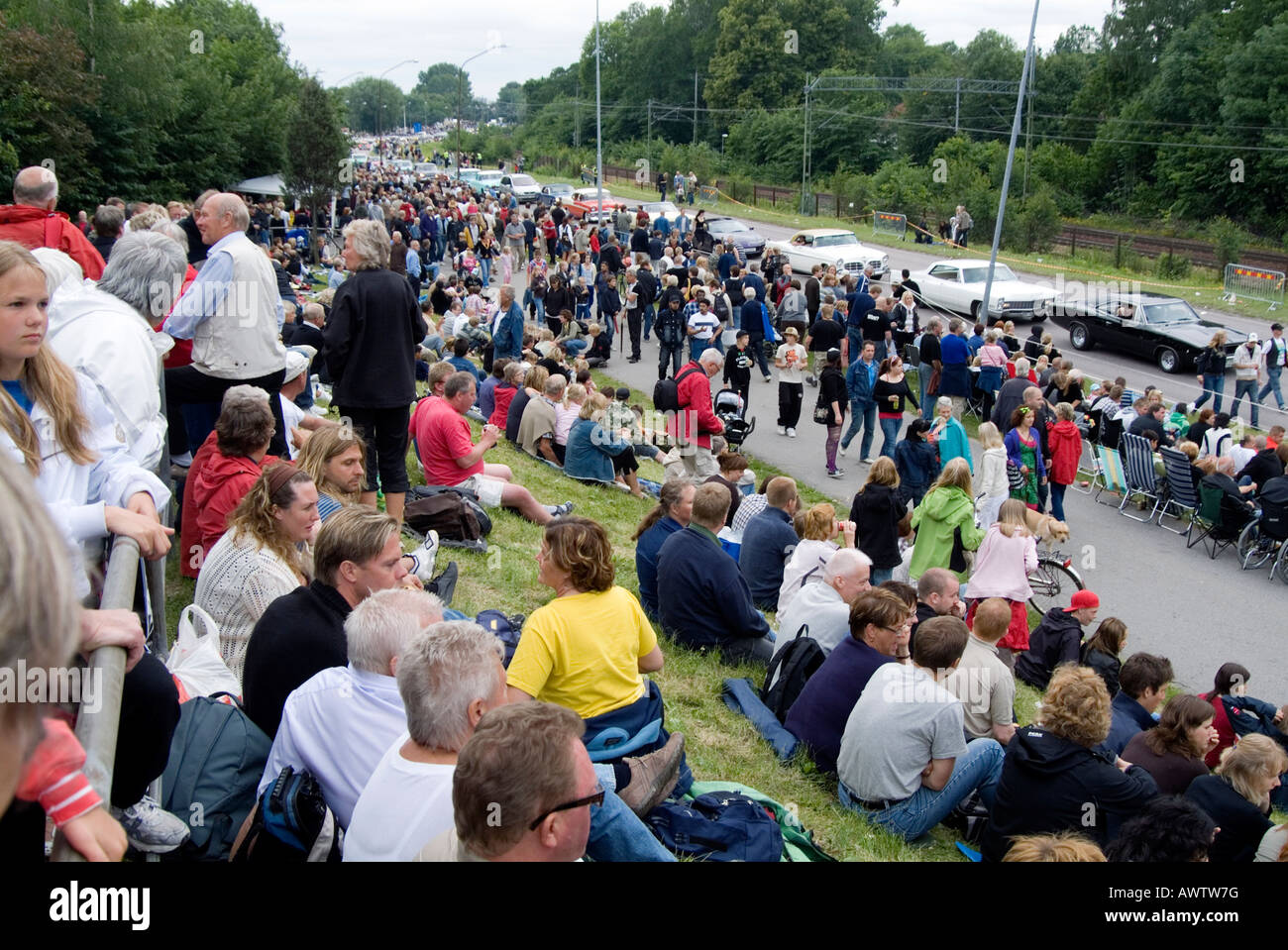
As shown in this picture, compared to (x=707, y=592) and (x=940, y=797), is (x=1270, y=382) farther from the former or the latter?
(x=940, y=797)

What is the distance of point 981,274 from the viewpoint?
28375 mm

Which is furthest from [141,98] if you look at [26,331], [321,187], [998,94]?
[998,94]

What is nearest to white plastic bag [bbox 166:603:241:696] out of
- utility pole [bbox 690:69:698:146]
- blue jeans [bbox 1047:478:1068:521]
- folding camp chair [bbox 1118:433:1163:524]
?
blue jeans [bbox 1047:478:1068:521]

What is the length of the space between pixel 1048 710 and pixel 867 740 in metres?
0.92

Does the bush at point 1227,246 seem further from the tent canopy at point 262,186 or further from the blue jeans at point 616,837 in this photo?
the blue jeans at point 616,837

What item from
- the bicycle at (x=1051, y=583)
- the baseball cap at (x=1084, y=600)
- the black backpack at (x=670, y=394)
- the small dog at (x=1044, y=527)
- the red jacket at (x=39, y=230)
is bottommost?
the bicycle at (x=1051, y=583)

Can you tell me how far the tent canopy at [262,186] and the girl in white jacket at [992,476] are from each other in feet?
96.0

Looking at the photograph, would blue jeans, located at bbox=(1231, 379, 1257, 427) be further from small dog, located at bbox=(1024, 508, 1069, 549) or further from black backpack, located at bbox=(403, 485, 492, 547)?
black backpack, located at bbox=(403, 485, 492, 547)

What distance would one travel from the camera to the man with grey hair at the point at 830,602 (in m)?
7.25

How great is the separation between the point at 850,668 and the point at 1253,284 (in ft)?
103

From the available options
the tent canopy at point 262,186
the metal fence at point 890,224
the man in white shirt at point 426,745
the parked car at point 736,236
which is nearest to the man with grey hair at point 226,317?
the man in white shirt at point 426,745

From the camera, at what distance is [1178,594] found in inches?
487

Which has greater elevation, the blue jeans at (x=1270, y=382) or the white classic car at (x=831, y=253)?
the white classic car at (x=831, y=253)

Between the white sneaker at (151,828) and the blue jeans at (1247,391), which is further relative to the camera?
the blue jeans at (1247,391)
